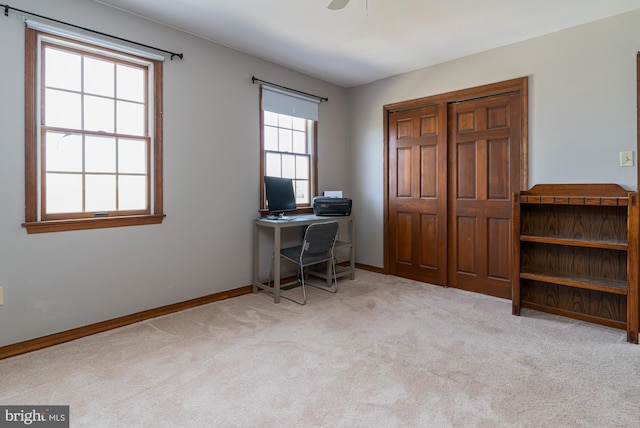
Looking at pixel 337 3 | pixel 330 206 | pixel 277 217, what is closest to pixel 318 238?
pixel 277 217

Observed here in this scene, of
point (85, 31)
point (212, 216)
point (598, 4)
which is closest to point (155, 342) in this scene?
point (212, 216)

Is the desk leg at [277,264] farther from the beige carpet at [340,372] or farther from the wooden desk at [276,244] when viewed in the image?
the beige carpet at [340,372]

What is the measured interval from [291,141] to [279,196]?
86 cm

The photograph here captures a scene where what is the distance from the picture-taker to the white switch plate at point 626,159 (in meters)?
2.72

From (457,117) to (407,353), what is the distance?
2.69 meters

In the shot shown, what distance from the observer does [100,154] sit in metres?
2.72

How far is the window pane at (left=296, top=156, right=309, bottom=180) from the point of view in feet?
14.1

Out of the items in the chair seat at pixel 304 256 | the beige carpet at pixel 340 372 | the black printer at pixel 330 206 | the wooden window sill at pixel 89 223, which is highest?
the black printer at pixel 330 206

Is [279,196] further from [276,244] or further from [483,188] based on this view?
[483,188]

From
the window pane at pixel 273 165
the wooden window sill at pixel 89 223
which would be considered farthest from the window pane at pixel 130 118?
the window pane at pixel 273 165

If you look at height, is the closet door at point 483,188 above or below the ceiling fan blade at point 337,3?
below

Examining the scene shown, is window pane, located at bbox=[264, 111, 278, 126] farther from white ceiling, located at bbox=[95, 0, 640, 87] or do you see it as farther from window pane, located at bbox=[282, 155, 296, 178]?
white ceiling, located at bbox=[95, 0, 640, 87]

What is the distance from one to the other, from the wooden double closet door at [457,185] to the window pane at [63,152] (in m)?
3.33

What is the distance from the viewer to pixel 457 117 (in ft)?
12.5
